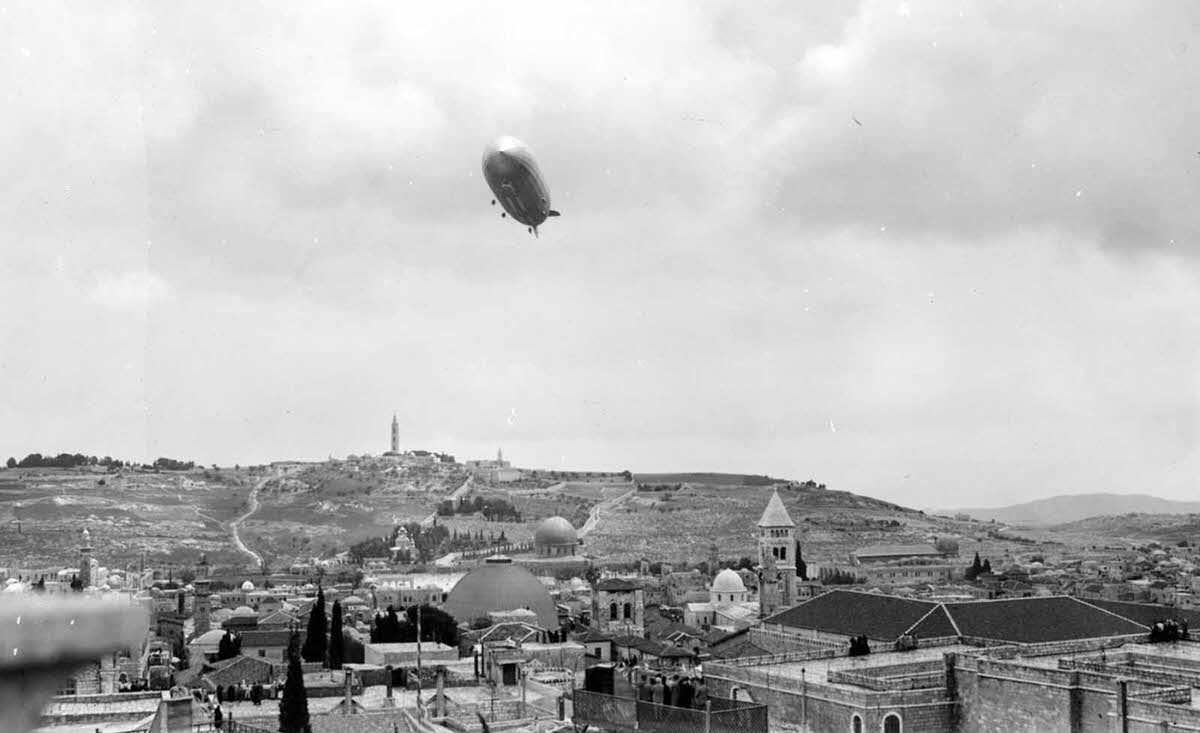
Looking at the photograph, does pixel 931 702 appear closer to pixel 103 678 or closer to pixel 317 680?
pixel 317 680

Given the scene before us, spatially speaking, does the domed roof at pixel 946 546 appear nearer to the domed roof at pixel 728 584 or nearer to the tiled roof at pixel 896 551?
the tiled roof at pixel 896 551

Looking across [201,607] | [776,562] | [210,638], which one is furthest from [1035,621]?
[201,607]

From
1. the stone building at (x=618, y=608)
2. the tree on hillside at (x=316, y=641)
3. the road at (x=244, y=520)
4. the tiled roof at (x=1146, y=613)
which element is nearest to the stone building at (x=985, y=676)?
the tiled roof at (x=1146, y=613)

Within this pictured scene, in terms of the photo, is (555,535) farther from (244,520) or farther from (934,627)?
(934,627)

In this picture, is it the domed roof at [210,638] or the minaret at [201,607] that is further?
the minaret at [201,607]

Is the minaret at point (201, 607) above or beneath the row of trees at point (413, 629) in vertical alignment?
beneath

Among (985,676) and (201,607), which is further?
(201,607)

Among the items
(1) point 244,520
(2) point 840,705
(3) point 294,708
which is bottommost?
(2) point 840,705

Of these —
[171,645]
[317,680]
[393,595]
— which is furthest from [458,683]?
[393,595]
